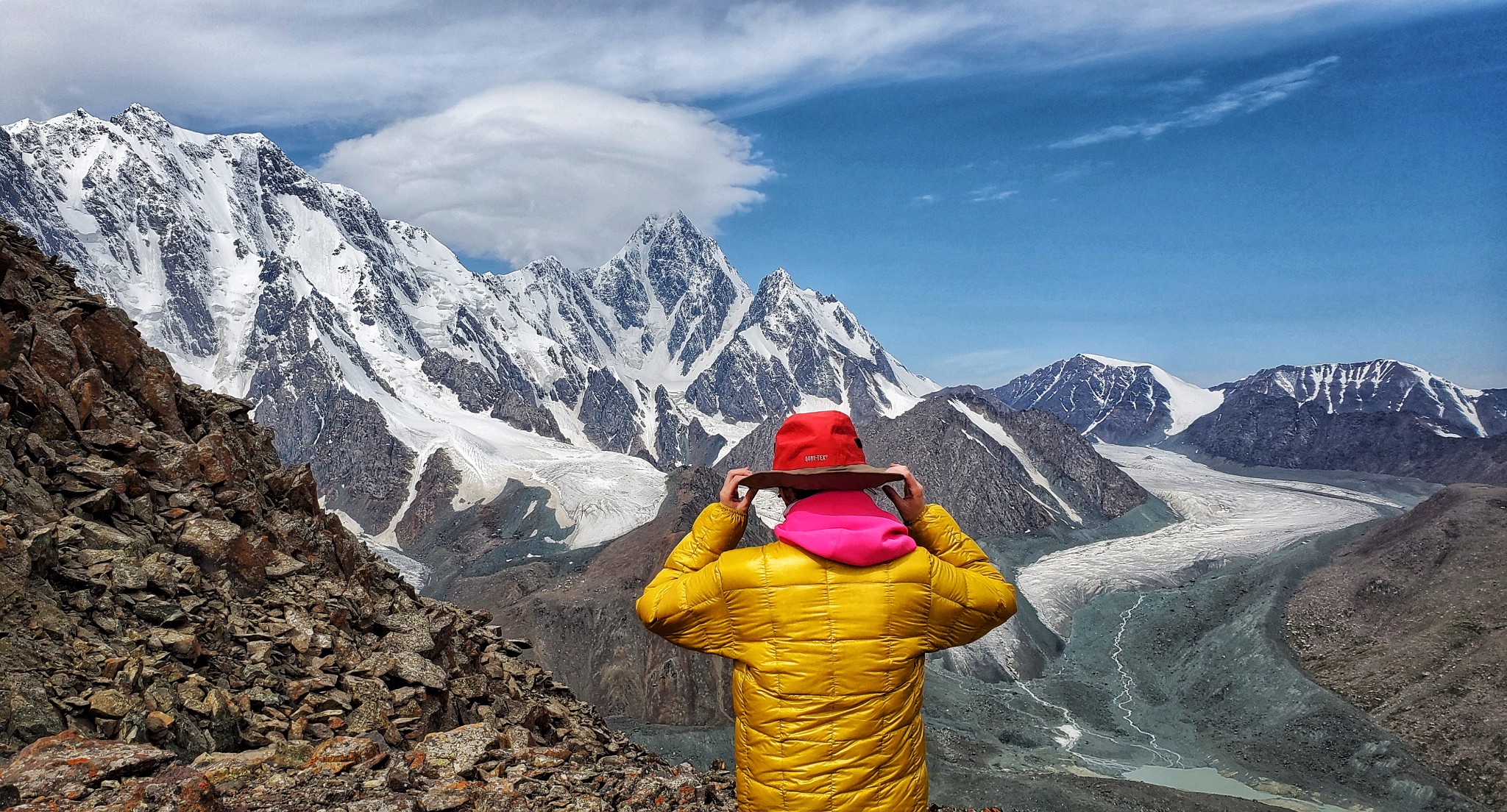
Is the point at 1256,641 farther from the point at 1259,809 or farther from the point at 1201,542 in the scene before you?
the point at 1201,542

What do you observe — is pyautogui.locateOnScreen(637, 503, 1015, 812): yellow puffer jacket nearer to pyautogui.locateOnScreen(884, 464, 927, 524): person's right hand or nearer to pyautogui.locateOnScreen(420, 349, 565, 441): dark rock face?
pyautogui.locateOnScreen(884, 464, 927, 524): person's right hand

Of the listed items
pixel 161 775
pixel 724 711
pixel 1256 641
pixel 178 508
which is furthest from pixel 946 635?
pixel 1256 641

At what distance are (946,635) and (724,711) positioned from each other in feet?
147

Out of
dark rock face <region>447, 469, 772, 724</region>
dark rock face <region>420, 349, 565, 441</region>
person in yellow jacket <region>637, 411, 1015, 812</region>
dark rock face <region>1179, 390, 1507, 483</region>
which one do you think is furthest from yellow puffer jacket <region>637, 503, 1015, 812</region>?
dark rock face <region>420, 349, 565, 441</region>

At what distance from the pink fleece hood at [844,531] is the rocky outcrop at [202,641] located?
5.04m

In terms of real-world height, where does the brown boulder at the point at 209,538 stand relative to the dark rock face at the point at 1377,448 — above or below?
below

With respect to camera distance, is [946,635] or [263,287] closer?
[946,635]

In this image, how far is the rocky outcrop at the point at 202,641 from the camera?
6562 millimetres

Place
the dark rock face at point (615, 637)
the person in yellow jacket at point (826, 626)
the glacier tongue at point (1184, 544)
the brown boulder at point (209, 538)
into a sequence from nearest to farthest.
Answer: the person in yellow jacket at point (826, 626) → the brown boulder at point (209, 538) → the dark rock face at point (615, 637) → the glacier tongue at point (1184, 544)

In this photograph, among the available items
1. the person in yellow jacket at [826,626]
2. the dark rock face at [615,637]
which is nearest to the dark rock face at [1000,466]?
the dark rock face at [615,637]

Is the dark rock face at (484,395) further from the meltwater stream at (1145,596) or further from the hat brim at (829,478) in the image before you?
the hat brim at (829,478)

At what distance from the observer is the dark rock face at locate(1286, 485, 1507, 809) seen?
3988cm

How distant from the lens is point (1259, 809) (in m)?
34.0

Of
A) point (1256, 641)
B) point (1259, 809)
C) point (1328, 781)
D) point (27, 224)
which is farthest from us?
point (27, 224)
